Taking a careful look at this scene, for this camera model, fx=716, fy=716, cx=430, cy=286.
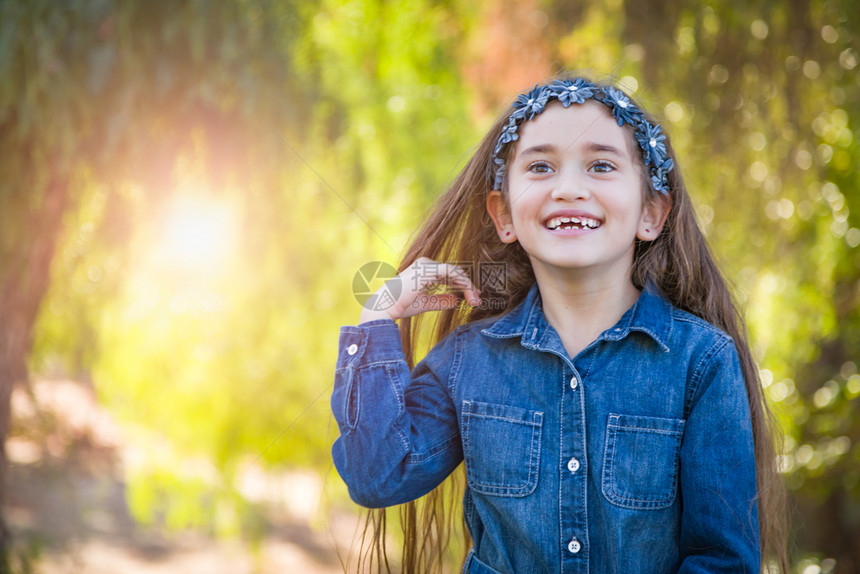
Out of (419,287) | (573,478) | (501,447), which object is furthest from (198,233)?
(573,478)

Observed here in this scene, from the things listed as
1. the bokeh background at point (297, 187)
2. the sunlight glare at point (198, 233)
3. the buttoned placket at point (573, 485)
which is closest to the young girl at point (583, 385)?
the buttoned placket at point (573, 485)

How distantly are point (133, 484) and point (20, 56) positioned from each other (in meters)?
3.38

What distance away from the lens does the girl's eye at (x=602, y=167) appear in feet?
4.14

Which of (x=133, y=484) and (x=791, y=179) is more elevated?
(x=791, y=179)

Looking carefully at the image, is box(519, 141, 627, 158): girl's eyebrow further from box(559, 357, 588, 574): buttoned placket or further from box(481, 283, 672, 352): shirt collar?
box(559, 357, 588, 574): buttoned placket

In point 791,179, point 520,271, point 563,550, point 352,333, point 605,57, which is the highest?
point 605,57

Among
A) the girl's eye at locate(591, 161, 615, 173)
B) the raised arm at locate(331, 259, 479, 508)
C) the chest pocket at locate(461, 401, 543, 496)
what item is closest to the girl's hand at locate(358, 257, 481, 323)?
the raised arm at locate(331, 259, 479, 508)

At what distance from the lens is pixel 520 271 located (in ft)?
4.94

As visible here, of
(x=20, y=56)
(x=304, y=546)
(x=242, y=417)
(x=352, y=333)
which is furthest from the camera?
(x=304, y=546)

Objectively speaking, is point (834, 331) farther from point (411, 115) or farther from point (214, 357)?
point (214, 357)

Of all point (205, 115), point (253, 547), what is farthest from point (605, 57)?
point (253, 547)

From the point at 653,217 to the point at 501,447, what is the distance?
0.53 meters

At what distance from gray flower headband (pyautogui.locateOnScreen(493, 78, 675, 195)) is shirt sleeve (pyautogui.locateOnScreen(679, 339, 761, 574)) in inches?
15.0

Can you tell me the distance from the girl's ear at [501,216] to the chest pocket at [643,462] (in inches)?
16.4
